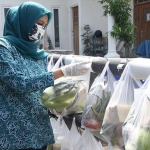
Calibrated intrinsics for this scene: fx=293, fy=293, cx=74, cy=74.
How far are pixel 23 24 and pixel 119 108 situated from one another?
62cm

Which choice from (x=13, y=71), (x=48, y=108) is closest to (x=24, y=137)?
(x=48, y=108)

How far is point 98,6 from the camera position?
10445 millimetres

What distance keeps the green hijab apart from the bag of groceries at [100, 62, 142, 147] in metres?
0.50

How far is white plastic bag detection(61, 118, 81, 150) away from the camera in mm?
1831

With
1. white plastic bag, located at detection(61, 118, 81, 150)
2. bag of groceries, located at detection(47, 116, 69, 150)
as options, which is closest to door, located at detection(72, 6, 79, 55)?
bag of groceries, located at detection(47, 116, 69, 150)

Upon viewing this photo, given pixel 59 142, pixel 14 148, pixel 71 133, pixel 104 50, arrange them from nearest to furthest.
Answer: pixel 14 148
pixel 71 133
pixel 59 142
pixel 104 50

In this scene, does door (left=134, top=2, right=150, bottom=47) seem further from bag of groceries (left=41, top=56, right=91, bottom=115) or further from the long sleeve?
the long sleeve

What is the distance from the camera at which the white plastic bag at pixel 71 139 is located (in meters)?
1.83

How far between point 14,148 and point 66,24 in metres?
10.1

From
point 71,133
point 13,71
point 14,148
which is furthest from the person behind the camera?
point 71,133

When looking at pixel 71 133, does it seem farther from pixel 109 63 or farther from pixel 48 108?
pixel 109 63

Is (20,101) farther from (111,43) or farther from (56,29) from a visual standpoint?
(56,29)

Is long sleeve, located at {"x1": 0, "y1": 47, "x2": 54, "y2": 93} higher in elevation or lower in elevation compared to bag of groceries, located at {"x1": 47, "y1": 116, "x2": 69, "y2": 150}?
higher

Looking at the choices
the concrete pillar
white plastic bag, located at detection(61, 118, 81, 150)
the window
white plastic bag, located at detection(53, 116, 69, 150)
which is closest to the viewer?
white plastic bag, located at detection(61, 118, 81, 150)
